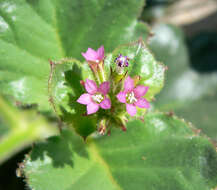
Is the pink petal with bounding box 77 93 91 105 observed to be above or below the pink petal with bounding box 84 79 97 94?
below

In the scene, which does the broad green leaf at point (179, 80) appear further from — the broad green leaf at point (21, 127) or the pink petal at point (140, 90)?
the pink petal at point (140, 90)

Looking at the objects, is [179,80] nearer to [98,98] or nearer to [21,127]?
[21,127]

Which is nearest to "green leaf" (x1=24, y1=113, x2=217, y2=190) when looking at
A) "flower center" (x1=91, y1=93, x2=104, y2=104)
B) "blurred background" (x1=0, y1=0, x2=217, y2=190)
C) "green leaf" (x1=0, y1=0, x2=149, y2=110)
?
"green leaf" (x1=0, y1=0, x2=149, y2=110)

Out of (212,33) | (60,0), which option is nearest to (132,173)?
(60,0)

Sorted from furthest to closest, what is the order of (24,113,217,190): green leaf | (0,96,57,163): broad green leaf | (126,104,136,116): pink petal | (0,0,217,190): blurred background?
(0,0,217,190): blurred background, (0,96,57,163): broad green leaf, (24,113,217,190): green leaf, (126,104,136,116): pink petal

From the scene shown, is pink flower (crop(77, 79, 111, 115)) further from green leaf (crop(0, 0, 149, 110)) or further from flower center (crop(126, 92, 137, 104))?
green leaf (crop(0, 0, 149, 110))

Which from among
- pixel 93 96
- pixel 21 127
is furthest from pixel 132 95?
pixel 21 127

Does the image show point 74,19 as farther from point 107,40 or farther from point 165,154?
point 165,154
